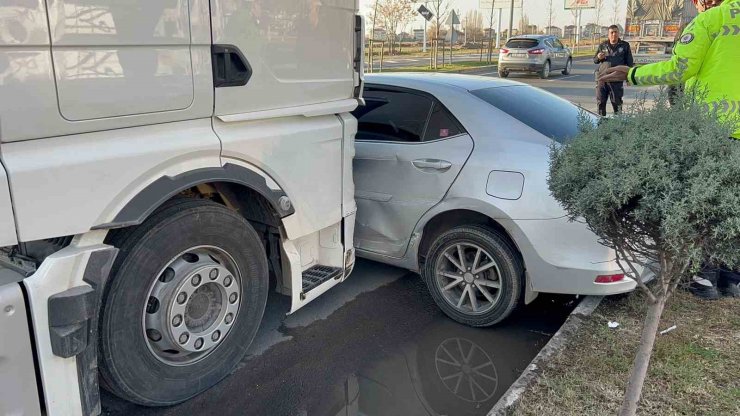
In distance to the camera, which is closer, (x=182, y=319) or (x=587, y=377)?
(x=182, y=319)

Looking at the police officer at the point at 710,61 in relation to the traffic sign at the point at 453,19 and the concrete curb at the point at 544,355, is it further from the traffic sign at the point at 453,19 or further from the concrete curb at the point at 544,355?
the traffic sign at the point at 453,19

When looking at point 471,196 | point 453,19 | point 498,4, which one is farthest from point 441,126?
point 498,4

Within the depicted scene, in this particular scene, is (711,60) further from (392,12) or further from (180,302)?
(392,12)

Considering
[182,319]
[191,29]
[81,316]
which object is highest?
[191,29]

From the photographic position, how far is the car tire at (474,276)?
12.5ft

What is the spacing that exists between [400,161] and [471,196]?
0.66 m

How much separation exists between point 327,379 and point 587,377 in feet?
4.79

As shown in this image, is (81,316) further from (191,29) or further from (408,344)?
(408,344)

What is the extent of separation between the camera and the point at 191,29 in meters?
2.77

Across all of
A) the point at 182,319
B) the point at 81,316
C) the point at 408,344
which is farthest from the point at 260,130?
the point at 408,344

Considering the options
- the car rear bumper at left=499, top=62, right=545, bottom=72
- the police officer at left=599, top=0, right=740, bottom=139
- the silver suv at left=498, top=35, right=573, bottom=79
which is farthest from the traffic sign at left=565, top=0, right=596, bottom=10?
the police officer at left=599, top=0, right=740, bottom=139

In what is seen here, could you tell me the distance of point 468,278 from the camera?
13.2 ft

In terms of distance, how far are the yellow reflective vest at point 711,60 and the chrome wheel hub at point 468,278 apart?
1.45 metres

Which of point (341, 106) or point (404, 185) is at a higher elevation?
point (341, 106)
